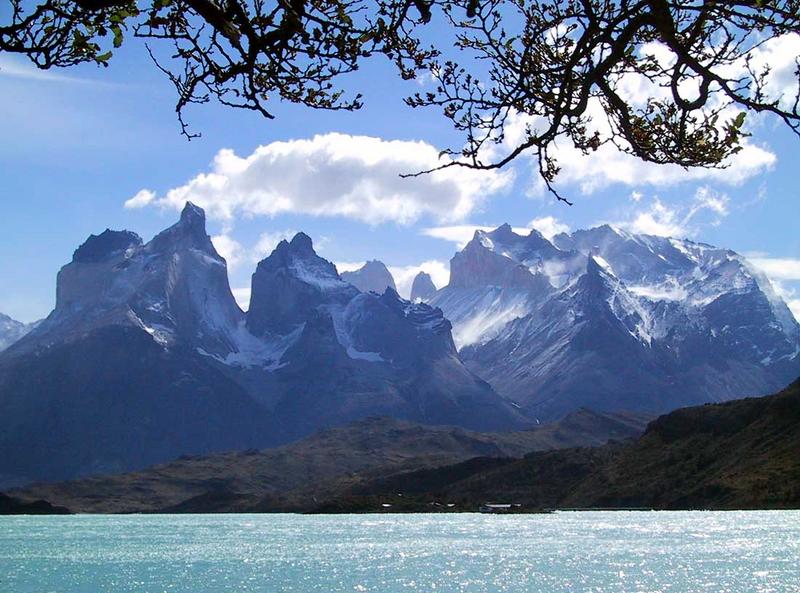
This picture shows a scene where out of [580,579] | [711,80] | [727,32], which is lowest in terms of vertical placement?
[580,579]

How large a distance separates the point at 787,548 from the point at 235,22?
11947cm

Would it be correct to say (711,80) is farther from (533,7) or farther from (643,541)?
(643,541)

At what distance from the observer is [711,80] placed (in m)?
17.9

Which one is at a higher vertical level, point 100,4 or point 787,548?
point 100,4

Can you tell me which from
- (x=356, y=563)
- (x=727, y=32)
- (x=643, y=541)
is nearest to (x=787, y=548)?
(x=643, y=541)

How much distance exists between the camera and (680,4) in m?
18.1

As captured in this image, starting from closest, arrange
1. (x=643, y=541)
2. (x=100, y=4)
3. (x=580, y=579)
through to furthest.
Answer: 1. (x=100, y=4)
2. (x=580, y=579)
3. (x=643, y=541)

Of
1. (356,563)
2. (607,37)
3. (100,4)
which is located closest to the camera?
(100,4)

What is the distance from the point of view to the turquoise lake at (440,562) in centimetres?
9338

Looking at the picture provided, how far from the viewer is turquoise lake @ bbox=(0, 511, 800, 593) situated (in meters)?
93.4

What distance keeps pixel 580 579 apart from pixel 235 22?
85808mm

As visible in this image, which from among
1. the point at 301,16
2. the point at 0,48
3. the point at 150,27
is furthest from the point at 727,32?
the point at 0,48

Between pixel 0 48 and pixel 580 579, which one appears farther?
pixel 580 579

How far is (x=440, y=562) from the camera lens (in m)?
119
